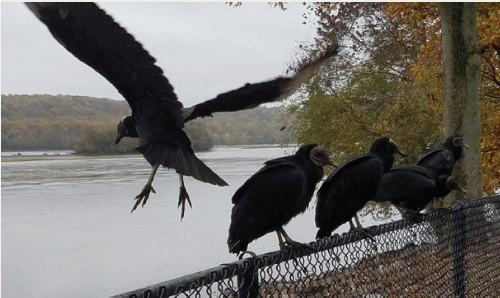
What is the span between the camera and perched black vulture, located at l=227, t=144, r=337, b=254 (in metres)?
2.39

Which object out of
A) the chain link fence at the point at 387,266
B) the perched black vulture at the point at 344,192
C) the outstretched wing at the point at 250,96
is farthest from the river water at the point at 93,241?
the outstretched wing at the point at 250,96

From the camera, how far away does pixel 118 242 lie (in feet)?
70.2

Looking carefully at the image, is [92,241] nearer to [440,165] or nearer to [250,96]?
[440,165]

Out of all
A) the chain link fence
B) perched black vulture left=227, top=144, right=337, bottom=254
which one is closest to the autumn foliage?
the chain link fence

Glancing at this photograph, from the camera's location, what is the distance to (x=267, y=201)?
240 centimetres

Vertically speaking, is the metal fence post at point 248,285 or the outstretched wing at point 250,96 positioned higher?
the outstretched wing at point 250,96

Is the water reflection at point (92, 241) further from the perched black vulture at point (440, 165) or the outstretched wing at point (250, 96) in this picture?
the outstretched wing at point (250, 96)

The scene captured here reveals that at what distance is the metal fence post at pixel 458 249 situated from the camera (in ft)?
11.9

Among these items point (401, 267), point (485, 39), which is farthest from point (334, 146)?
point (401, 267)

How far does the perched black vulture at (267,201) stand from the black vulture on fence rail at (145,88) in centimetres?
29

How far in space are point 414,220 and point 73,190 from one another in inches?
645

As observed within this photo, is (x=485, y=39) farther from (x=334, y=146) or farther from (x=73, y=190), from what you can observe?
(x=73, y=190)

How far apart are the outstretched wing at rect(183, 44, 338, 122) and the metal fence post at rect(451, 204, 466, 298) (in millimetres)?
1727

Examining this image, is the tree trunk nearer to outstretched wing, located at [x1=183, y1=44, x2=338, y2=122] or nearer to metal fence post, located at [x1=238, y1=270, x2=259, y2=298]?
outstretched wing, located at [x1=183, y1=44, x2=338, y2=122]
